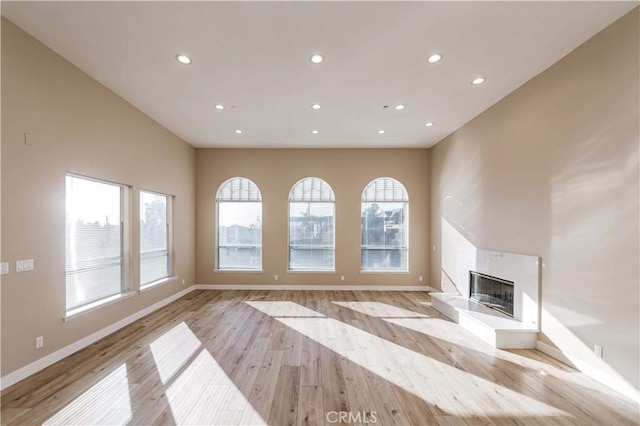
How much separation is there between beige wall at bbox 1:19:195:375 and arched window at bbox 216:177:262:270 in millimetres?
2586

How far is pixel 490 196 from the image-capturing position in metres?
4.09

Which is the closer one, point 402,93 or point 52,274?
point 52,274

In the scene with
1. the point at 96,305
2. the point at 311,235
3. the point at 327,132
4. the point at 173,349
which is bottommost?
the point at 173,349

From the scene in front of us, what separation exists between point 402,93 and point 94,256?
4.74 metres

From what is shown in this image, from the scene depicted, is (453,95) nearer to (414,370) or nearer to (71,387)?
(414,370)

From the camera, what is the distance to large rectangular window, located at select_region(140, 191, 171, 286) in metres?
4.56

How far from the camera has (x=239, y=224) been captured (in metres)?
6.46

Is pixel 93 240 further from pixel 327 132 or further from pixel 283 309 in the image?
pixel 327 132

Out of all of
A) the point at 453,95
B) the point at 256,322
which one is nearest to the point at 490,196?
the point at 453,95

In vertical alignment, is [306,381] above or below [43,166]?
below

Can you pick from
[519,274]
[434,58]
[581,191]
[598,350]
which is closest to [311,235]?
[519,274]

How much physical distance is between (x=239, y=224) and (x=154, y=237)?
1.91 metres

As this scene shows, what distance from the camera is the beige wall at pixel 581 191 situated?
2326 millimetres

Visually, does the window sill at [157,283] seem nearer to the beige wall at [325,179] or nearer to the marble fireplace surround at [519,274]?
the beige wall at [325,179]
